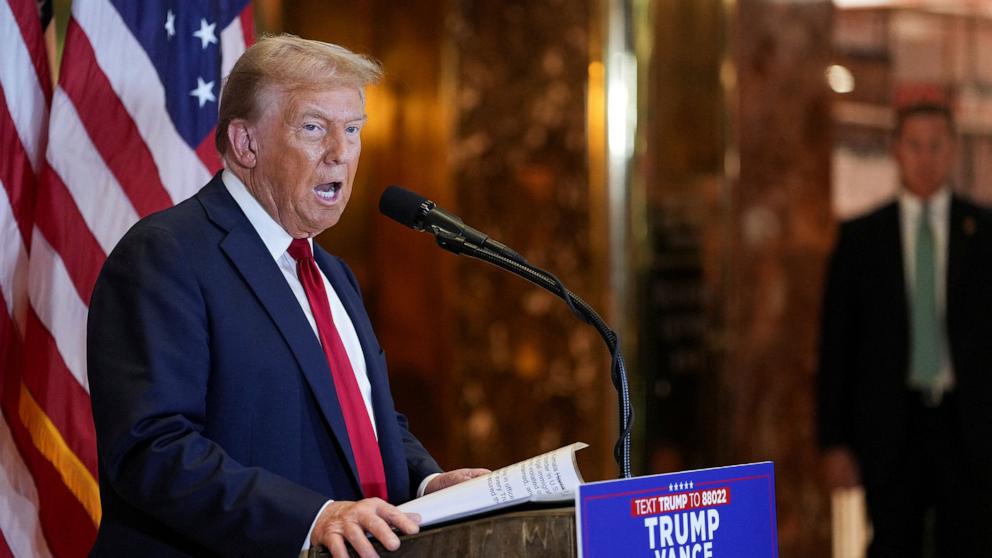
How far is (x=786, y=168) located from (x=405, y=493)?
150 inches

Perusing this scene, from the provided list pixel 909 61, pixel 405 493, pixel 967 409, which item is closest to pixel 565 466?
pixel 405 493

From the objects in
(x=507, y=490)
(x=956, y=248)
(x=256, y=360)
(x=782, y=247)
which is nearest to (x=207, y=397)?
(x=256, y=360)

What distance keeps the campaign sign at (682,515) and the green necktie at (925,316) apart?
3206 mm

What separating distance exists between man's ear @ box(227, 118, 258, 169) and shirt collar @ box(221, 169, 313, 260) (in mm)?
45

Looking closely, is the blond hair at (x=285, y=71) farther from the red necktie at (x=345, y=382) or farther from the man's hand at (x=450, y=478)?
the man's hand at (x=450, y=478)

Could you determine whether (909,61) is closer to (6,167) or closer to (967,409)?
(967,409)

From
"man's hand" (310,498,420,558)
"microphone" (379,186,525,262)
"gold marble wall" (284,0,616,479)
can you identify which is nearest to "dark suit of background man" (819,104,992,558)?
"gold marble wall" (284,0,616,479)

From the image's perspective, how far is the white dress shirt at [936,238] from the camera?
498 cm

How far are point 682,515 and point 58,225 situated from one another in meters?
1.51

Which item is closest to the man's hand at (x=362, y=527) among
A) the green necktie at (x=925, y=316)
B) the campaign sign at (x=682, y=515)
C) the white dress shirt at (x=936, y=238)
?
the campaign sign at (x=682, y=515)

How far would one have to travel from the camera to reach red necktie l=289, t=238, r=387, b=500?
2.11 meters

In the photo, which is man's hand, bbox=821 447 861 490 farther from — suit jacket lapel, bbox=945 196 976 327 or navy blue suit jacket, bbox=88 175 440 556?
navy blue suit jacket, bbox=88 175 440 556

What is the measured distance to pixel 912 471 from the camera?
4.71 meters

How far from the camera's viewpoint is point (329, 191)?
217cm
